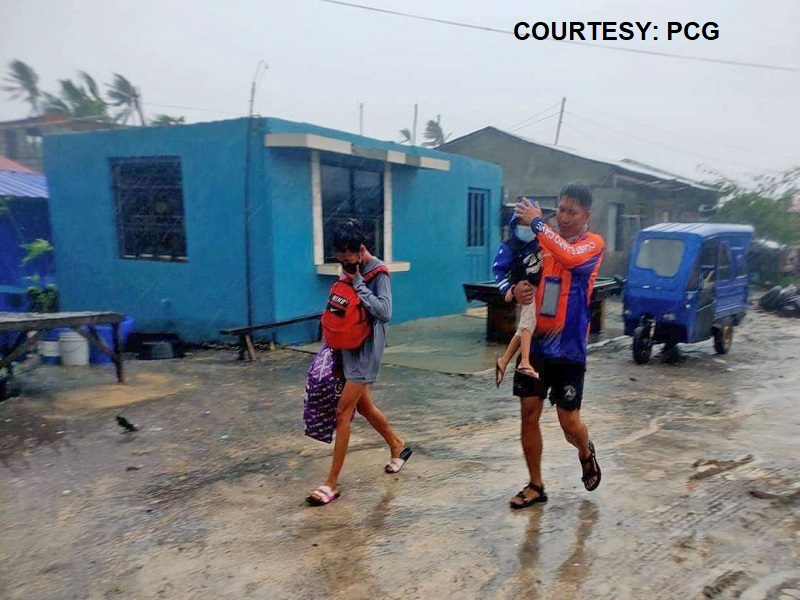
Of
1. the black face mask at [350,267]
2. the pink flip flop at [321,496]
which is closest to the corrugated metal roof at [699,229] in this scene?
the black face mask at [350,267]

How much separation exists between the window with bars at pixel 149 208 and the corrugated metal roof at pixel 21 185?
10.6ft

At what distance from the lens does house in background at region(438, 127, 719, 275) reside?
1908 cm

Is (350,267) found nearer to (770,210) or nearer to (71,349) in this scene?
(71,349)

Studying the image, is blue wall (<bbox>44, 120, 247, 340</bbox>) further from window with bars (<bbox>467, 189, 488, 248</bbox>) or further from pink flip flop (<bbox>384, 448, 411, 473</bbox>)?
window with bars (<bbox>467, 189, 488, 248</bbox>)

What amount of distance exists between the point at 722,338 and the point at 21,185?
43.2ft

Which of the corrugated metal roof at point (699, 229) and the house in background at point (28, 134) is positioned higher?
the house in background at point (28, 134)

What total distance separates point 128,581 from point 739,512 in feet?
10.3

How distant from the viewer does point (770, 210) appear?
65.7 ft

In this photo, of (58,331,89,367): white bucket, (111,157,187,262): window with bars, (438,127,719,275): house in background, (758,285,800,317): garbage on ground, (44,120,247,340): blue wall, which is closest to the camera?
(58,331,89,367): white bucket

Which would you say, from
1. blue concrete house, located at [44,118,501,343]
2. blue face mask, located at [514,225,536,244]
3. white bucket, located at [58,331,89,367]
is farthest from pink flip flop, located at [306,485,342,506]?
white bucket, located at [58,331,89,367]

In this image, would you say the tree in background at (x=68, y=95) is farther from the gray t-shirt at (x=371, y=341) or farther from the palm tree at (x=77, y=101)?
the gray t-shirt at (x=371, y=341)

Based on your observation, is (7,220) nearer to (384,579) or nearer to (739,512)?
(384,579)

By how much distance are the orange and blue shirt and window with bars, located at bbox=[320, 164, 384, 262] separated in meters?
6.03

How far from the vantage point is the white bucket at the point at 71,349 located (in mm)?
7773
